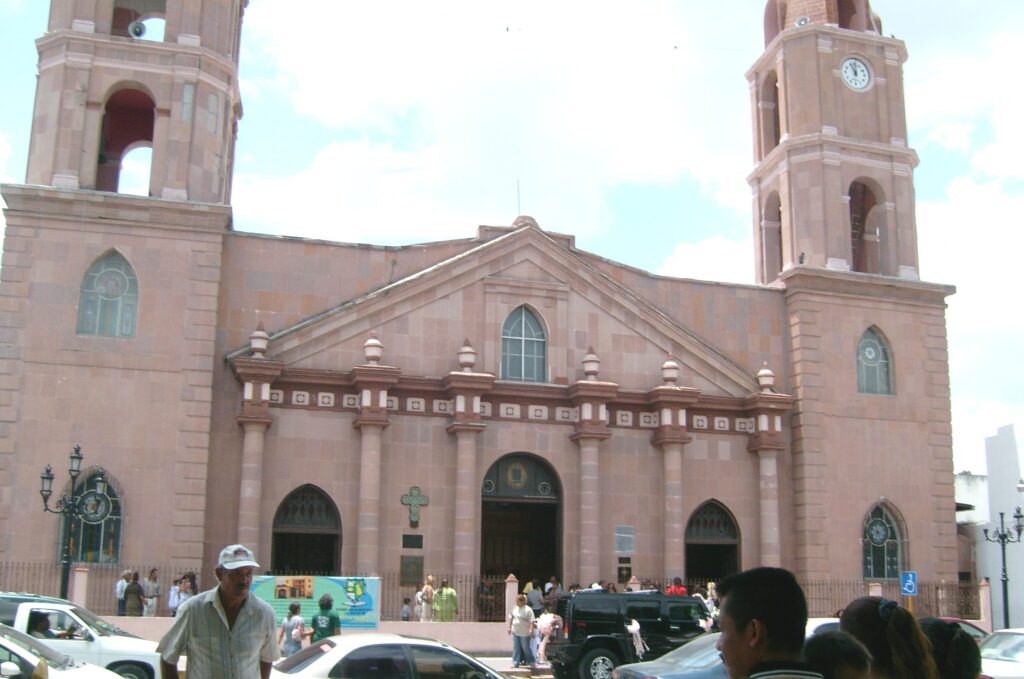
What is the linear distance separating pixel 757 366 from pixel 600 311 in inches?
215

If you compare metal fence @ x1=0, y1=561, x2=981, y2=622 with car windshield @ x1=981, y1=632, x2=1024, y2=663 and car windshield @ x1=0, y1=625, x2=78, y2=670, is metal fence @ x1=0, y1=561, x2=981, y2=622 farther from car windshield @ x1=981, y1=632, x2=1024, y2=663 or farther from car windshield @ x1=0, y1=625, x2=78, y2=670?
car windshield @ x1=0, y1=625, x2=78, y2=670

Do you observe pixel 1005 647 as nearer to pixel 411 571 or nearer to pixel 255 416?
pixel 411 571

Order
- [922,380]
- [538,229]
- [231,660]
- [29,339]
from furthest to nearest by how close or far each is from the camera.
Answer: [922,380] → [538,229] → [29,339] → [231,660]

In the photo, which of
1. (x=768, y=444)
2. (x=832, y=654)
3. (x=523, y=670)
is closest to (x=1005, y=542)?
(x=768, y=444)

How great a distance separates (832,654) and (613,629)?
55.0ft

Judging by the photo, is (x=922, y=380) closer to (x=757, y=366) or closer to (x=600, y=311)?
(x=757, y=366)

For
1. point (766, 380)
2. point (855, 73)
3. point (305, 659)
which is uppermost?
point (855, 73)

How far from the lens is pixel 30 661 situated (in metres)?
11.6

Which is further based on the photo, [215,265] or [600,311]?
[600,311]

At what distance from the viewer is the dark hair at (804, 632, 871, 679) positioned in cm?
469

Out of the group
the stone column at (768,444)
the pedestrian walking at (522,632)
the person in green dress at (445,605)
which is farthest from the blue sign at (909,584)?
the person in green dress at (445,605)

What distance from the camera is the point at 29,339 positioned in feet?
90.5

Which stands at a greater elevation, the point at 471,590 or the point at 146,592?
the point at 471,590

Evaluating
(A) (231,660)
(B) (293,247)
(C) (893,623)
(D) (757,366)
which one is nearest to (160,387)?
(B) (293,247)
